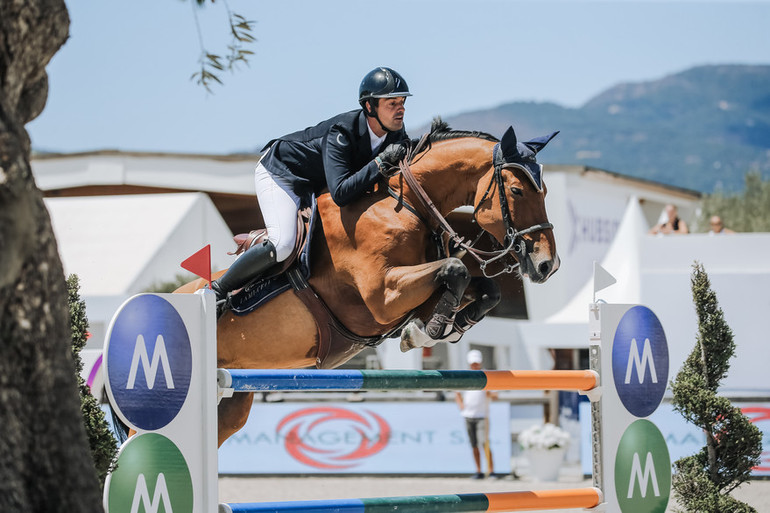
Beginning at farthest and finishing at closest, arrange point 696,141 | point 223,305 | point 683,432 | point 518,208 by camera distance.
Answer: point 696,141 < point 683,432 < point 223,305 < point 518,208

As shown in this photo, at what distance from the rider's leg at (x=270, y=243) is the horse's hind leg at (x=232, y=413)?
49 cm

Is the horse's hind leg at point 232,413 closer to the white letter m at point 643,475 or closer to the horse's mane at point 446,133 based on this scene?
the horse's mane at point 446,133

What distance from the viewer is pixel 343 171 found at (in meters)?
4.07

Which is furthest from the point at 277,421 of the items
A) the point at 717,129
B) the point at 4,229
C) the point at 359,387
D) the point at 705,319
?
the point at 717,129

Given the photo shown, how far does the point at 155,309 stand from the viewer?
304cm

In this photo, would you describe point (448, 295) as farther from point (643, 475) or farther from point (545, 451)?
point (545, 451)

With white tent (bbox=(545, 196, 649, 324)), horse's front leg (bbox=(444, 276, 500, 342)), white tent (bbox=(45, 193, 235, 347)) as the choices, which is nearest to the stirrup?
horse's front leg (bbox=(444, 276, 500, 342))

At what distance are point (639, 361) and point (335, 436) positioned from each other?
6.35m

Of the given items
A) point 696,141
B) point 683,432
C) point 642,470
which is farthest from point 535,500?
point 696,141

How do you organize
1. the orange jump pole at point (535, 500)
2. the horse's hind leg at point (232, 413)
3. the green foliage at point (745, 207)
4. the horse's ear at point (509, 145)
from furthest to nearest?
the green foliage at point (745, 207) → the horse's hind leg at point (232, 413) → the horse's ear at point (509, 145) → the orange jump pole at point (535, 500)

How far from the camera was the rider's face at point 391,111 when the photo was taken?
4168 mm

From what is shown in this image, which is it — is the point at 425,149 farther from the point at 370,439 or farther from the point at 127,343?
the point at 370,439

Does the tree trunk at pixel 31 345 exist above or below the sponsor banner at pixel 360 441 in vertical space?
above

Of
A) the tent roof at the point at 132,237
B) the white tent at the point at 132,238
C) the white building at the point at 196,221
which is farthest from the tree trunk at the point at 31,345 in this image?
the tent roof at the point at 132,237
